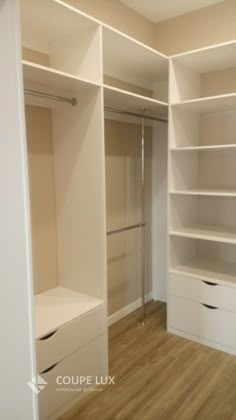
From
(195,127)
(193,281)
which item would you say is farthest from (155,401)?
(195,127)

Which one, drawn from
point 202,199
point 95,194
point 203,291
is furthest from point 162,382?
point 202,199

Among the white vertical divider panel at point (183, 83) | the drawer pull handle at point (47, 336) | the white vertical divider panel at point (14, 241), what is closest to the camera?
the white vertical divider panel at point (14, 241)

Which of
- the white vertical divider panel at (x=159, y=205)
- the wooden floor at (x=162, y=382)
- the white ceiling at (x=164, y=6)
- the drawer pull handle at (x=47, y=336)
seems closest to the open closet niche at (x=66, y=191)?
the drawer pull handle at (x=47, y=336)

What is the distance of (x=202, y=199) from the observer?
295cm

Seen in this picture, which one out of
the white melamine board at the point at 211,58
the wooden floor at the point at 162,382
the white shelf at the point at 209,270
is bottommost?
the wooden floor at the point at 162,382

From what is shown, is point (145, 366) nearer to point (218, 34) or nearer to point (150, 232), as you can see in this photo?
point (150, 232)

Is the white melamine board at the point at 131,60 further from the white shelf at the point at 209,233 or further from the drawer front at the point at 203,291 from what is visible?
the drawer front at the point at 203,291

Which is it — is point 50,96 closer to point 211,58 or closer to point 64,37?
point 64,37

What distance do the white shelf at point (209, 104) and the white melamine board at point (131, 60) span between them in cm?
39

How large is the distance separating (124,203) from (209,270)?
96 centimetres

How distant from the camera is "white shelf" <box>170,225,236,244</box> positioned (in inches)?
94.0

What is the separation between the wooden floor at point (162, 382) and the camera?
188 centimetres

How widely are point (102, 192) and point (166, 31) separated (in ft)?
6.49

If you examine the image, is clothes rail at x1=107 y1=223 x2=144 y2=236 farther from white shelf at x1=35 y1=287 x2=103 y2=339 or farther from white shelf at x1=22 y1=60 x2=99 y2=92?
white shelf at x1=22 y1=60 x2=99 y2=92
